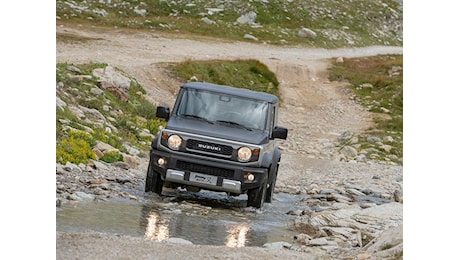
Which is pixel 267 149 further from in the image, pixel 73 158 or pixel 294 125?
pixel 294 125

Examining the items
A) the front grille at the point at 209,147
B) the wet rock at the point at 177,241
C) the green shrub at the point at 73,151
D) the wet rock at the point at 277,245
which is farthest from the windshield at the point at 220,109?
the wet rock at the point at 177,241

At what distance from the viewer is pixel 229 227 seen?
13586 millimetres

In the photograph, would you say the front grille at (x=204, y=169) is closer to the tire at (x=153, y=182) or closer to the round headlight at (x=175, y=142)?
the round headlight at (x=175, y=142)

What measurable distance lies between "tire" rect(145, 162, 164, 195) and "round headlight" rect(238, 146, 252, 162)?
1437 mm

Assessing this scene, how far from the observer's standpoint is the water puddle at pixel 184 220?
41.0 feet

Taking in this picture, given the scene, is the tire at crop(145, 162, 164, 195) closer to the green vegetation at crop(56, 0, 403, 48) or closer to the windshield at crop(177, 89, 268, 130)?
the windshield at crop(177, 89, 268, 130)

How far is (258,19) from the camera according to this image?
177 ft

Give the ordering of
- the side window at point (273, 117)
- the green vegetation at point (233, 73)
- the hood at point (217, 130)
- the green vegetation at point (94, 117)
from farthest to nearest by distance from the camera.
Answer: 1. the green vegetation at point (233, 73)
2. the green vegetation at point (94, 117)
3. the side window at point (273, 117)
4. the hood at point (217, 130)

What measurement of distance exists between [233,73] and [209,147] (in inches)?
839

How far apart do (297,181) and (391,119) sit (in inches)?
529

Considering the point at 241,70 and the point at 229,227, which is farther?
the point at 241,70

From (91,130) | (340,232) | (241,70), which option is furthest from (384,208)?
(241,70)

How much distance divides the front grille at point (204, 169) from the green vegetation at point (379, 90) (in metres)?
13.0

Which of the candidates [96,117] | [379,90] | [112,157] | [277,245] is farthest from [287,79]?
[277,245]
